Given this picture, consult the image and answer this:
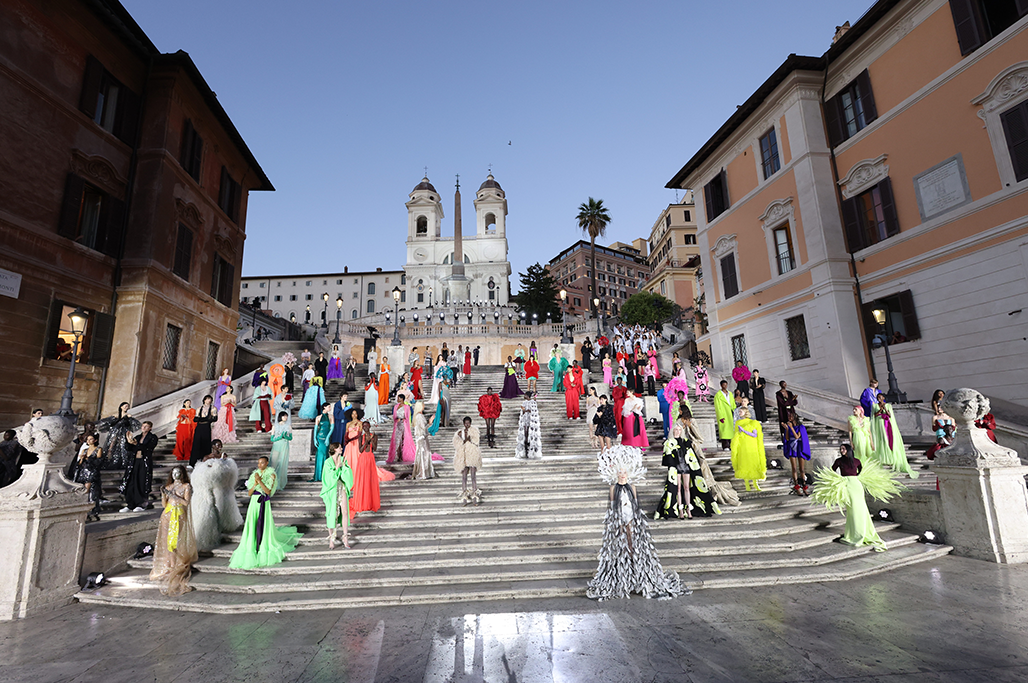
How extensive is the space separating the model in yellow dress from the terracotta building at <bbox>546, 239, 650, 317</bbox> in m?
70.1

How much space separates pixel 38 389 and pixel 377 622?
14.2 meters

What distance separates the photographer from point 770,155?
1998 centimetres

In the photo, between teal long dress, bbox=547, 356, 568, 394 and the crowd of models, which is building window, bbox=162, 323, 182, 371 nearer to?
the crowd of models

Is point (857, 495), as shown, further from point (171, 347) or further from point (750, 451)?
point (171, 347)

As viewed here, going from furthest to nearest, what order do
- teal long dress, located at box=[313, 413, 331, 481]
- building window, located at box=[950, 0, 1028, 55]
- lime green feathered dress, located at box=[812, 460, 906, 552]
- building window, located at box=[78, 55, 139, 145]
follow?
building window, located at box=[78, 55, 139, 145] < building window, located at box=[950, 0, 1028, 55] < teal long dress, located at box=[313, 413, 331, 481] < lime green feathered dress, located at box=[812, 460, 906, 552]

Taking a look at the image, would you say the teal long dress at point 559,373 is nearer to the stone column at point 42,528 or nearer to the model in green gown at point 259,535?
the model in green gown at point 259,535

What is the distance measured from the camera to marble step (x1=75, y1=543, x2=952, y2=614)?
578cm

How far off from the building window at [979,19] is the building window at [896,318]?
7.26 meters

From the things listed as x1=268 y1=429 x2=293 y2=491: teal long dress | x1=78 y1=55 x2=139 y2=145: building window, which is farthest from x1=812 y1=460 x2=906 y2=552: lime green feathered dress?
x1=78 y1=55 x2=139 y2=145: building window

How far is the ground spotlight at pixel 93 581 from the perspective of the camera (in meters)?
6.45

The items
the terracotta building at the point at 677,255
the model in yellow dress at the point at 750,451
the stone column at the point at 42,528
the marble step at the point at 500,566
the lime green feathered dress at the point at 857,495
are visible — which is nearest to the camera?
the stone column at the point at 42,528

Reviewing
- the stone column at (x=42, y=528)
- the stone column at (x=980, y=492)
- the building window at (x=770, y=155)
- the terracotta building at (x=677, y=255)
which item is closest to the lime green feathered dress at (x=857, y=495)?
the stone column at (x=980, y=492)

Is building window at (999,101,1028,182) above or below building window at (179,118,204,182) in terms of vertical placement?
below

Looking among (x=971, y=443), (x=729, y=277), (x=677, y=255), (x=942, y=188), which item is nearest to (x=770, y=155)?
(x=729, y=277)
